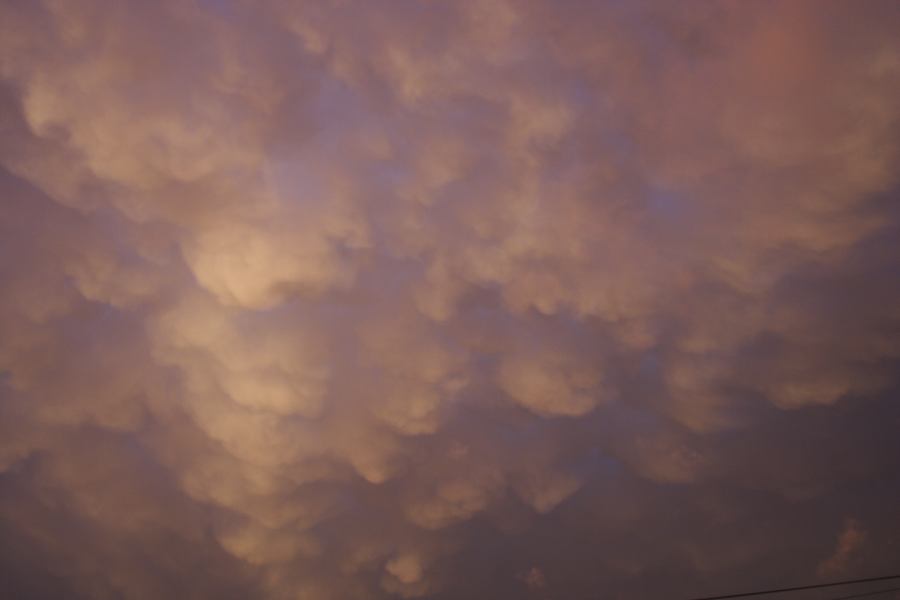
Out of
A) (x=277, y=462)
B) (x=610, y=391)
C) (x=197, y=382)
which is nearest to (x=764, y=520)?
(x=610, y=391)

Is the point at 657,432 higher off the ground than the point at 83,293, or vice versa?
the point at 83,293

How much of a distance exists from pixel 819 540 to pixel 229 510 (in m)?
17.5

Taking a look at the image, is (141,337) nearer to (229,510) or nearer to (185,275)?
(185,275)

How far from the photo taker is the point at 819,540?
17984 mm

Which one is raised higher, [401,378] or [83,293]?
[83,293]

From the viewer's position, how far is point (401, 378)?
13047 millimetres

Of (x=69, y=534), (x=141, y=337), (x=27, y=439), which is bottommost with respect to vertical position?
(x=69, y=534)

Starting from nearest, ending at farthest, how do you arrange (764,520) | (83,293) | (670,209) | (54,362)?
1. (670,209)
2. (83,293)
3. (54,362)
4. (764,520)

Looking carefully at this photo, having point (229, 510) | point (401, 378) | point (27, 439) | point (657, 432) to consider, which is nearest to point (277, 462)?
point (229, 510)

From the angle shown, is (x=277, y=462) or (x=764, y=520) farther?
(x=764, y=520)

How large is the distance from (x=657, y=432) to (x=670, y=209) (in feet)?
21.4

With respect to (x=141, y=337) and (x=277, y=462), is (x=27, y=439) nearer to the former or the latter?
(x=141, y=337)

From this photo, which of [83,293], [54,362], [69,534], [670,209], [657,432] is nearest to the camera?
[670,209]

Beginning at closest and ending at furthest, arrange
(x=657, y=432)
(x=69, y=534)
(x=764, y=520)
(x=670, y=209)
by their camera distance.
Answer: (x=670, y=209) → (x=657, y=432) → (x=69, y=534) → (x=764, y=520)
